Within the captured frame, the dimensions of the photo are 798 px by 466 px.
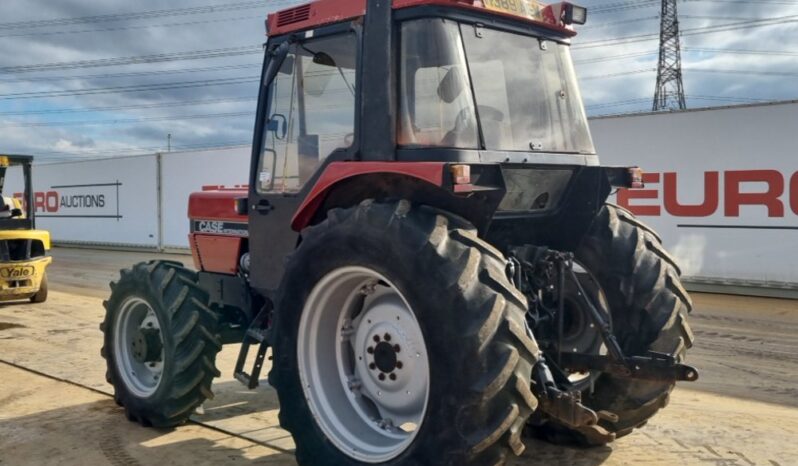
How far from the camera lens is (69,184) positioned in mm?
25812

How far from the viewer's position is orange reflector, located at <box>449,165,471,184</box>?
11.5ft

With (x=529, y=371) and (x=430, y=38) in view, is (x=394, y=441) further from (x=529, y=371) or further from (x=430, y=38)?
(x=430, y=38)

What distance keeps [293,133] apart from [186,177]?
17354mm

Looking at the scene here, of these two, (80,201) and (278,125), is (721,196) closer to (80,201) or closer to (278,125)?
→ (278,125)

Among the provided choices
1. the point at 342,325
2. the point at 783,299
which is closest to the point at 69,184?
the point at 783,299

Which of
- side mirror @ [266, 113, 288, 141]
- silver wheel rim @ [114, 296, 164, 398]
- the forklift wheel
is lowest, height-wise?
the forklift wheel

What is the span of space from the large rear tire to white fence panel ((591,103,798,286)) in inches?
329

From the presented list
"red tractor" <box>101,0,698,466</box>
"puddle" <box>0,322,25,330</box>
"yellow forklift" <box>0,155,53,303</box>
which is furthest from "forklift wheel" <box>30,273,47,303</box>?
Answer: "red tractor" <box>101,0,698,466</box>

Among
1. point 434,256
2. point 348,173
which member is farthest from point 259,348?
point 434,256

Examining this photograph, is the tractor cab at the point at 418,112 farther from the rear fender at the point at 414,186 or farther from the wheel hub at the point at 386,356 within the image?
the wheel hub at the point at 386,356

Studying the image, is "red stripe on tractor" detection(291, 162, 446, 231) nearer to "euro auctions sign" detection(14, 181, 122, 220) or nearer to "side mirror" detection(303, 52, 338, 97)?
"side mirror" detection(303, 52, 338, 97)

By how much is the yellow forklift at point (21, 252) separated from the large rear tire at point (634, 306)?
9821mm

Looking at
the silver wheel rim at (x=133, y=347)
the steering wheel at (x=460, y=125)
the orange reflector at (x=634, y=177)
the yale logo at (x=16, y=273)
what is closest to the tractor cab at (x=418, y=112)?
the steering wheel at (x=460, y=125)

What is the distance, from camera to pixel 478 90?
405cm
